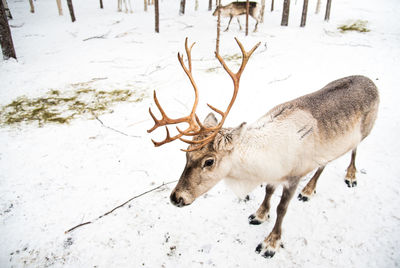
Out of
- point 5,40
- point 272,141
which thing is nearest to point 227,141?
point 272,141

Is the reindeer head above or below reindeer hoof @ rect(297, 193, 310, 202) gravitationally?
above

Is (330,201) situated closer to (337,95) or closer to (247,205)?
(247,205)

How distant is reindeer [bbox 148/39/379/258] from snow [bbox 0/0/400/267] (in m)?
0.65

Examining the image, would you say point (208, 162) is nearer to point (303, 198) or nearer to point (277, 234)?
point (277, 234)

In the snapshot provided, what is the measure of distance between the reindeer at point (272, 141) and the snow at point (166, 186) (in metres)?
0.65

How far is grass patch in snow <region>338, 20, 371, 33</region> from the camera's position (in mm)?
10192

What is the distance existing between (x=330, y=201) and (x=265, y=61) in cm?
578

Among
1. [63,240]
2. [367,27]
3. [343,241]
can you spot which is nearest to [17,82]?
[63,240]

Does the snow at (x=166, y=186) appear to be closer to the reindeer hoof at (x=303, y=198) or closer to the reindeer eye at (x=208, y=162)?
the reindeer hoof at (x=303, y=198)

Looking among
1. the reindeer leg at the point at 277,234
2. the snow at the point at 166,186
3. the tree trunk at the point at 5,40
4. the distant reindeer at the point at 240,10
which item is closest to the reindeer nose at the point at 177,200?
the snow at the point at 166,186

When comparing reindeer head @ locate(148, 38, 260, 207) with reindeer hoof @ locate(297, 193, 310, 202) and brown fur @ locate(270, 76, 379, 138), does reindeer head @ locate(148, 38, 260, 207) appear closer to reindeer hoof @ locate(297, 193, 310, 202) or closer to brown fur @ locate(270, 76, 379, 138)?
brown fur @ locate(270, 76, 379, 138)

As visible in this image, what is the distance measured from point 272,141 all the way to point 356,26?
12.2 m

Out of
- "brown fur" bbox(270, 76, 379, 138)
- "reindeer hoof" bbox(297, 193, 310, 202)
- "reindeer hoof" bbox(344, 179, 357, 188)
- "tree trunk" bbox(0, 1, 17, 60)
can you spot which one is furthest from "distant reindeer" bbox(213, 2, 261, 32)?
"reindeer hoof" bbox(297, 193, 310, 202)

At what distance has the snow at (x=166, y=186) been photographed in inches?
102
